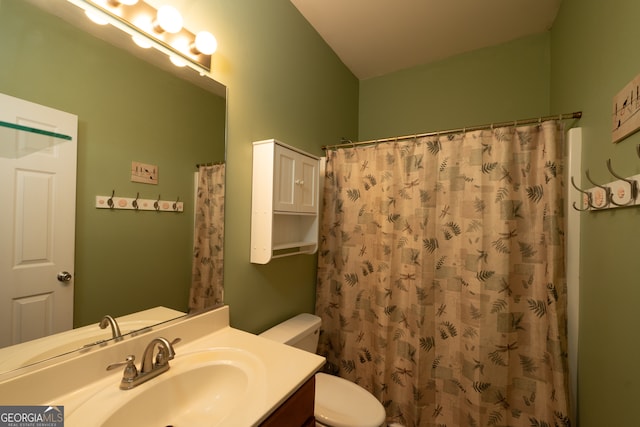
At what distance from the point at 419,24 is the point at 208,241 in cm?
193

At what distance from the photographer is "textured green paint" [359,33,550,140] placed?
1796mm

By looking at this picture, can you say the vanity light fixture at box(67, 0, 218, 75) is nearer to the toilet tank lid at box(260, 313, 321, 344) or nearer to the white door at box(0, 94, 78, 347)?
the white door at box(0, 94, 78, 347)

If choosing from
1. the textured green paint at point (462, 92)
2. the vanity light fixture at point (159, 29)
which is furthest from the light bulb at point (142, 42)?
the textured green paint at point (462, 92)

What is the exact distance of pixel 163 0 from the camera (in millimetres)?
913

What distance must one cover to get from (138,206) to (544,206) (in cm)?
178

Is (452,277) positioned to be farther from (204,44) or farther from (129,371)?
(204,44)

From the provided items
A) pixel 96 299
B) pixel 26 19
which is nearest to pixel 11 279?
pixel 96 299

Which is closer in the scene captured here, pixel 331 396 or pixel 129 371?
pixel 129 371

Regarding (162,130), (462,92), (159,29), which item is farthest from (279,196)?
(462,92)

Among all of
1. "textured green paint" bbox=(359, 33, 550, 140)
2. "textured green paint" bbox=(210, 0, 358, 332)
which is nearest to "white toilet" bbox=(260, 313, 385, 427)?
"textured green paint" bbox=(210, 0, 358, 332)

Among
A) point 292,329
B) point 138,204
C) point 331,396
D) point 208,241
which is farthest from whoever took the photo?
point 292,329

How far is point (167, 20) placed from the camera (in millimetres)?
880

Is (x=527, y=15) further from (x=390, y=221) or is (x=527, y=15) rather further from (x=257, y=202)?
(x=257, y=202)

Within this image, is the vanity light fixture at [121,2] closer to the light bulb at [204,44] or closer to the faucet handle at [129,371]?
the light bulb at [204,44]
